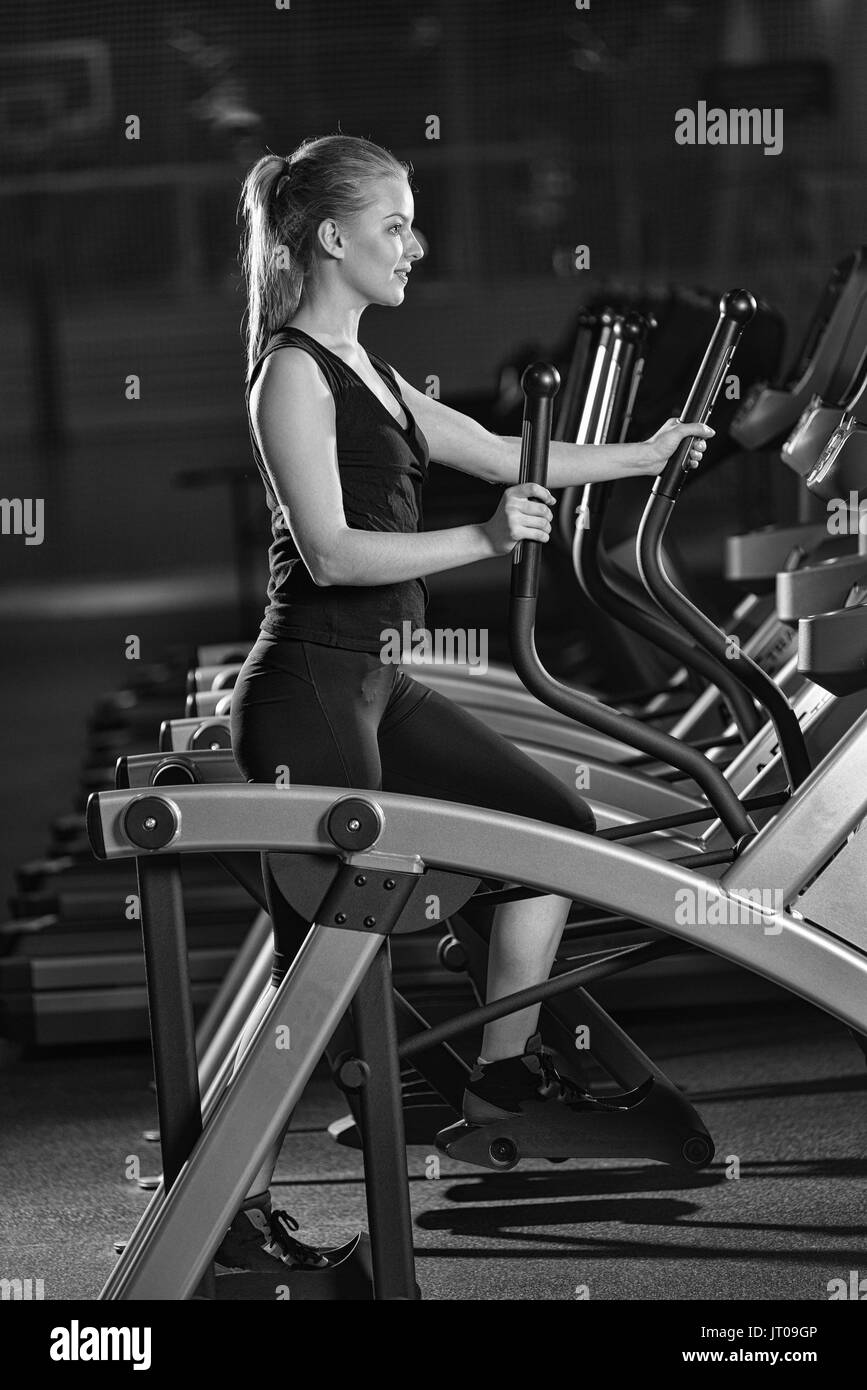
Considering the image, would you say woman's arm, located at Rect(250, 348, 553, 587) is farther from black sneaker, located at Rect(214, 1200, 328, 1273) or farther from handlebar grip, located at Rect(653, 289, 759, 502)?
black sneaker, located at Rect(214, 1200, 328, 1273)

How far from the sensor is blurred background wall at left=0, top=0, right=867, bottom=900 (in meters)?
8.93

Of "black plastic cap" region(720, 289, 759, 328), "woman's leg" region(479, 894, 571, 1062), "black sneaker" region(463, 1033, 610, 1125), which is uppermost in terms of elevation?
"black plastic cap" region(720, 289, 759, 328)

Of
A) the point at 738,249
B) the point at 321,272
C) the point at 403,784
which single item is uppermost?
the point at 738,249

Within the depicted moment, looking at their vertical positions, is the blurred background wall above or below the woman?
above

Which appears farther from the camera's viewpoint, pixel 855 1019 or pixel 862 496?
pixel 862 496

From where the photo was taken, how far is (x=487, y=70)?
390 inches

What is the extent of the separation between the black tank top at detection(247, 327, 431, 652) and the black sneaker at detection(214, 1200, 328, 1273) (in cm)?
75

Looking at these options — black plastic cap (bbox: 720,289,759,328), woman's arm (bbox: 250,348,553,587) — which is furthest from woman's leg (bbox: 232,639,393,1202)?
black plastic cap (bbox: 720,289,759,328)
